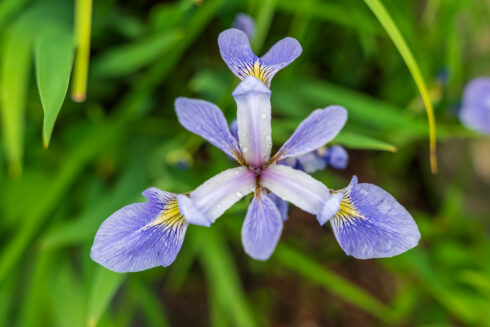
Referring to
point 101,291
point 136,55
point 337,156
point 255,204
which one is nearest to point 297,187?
point 255,204

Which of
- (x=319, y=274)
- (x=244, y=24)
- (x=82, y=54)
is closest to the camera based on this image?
(x=82, y=54)

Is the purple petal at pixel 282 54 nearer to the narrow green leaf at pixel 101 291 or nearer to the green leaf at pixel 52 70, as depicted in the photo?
the green leaf at pixel 52 70

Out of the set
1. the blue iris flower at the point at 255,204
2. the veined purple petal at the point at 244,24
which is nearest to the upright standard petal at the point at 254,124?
the blue iris flower at the point at 255,204

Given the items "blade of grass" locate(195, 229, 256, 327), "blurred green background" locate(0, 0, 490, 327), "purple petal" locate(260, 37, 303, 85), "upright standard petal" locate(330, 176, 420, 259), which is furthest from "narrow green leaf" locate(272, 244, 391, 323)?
"purple petal" locate(260, 37, 303, 85)

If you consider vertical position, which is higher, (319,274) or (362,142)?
(362,142)

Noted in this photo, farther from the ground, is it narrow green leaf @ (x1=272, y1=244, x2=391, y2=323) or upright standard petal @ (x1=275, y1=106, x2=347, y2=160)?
upright standard petal @ (x1=275, y1=106, x2=347, y2=160)

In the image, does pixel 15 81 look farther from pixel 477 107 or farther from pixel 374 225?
pixel 477 107

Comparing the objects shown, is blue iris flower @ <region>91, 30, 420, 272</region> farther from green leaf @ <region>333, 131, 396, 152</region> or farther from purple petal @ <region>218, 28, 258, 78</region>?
green leaf @ <region>333, 131, 396, 152</region>
